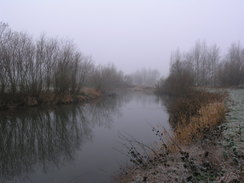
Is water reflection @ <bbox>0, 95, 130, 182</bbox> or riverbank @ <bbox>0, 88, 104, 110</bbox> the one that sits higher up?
riverbank @ <bbox>0, 88, 104, 110</bbox>

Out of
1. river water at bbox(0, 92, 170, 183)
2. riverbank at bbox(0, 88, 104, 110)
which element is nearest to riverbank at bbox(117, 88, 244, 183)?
river water at bbox(0, 92, 170, 183)

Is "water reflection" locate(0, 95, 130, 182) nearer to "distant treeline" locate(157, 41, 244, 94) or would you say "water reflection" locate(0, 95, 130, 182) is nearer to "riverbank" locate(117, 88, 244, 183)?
"riverbank" locate(117, 88, 244, 183)

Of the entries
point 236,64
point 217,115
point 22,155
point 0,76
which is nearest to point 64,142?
point 22,155

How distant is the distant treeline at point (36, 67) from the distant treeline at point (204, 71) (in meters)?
15.6

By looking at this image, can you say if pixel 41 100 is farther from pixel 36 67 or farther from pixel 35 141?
pixel 35 141

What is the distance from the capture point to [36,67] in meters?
19.6

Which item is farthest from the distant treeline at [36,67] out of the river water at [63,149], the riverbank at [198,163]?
the riverbank at [198,163]

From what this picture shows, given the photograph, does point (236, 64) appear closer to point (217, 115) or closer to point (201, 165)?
point (217, 115)

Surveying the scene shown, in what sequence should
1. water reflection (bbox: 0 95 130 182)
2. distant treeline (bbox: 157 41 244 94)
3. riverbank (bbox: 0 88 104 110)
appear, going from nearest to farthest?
water reflection (bbox: 0 95 130 182) → riverbank (bbox: 0 88 104 110) → distant treeline (bbox: 157 41 244 94)

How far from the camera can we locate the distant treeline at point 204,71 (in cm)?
3075

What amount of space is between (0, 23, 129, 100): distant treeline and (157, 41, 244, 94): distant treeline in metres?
15.6

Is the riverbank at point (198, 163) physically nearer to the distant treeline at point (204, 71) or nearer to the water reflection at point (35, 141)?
the water reflection at point (35, 141)

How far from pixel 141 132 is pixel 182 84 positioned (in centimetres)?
2105

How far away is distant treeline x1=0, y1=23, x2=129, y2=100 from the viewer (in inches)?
641
